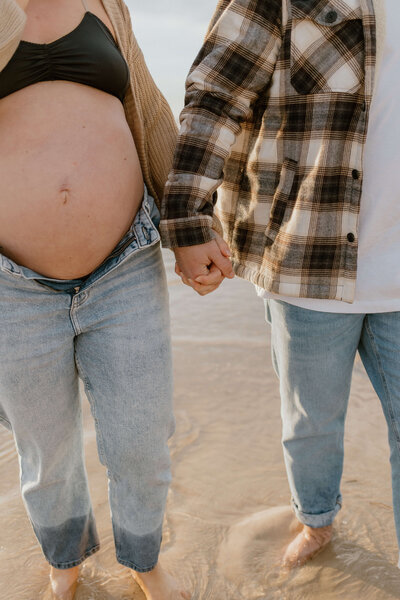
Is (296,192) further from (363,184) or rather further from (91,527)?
(91,527)

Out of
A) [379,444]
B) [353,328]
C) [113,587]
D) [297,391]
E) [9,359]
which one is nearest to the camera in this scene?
[9,359]

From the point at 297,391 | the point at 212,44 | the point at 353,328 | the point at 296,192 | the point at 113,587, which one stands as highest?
the point at 212,44

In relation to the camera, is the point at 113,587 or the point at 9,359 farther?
the point at 113,587

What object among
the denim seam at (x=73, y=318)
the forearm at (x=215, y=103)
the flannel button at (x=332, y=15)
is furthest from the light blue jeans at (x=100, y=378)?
the flannel button at (x=332, y=15)

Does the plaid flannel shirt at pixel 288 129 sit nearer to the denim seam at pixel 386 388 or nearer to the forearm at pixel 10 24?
the denim seam at pixel 386 388

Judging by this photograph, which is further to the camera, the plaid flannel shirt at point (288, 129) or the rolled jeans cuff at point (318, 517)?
the rolled jeans cuff at point (318, 517)

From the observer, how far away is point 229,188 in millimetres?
1824

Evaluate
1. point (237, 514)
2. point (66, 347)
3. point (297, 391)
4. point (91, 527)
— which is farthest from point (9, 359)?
point (237, 514)

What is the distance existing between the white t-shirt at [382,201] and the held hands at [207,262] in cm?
26

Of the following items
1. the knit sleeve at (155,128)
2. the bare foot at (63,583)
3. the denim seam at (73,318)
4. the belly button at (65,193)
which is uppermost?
the knit sleeve at (155,128)

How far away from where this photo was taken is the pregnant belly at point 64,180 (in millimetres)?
1481

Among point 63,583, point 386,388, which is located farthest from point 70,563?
point 386,388

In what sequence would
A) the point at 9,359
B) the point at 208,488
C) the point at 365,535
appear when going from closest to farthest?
1. the point at 9,359
2. the point at 365,535
3. the point at 208,488

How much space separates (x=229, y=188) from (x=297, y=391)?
2.09 ft
